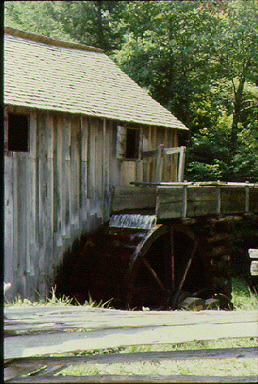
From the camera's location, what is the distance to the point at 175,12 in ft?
44.0

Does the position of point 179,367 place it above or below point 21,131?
below

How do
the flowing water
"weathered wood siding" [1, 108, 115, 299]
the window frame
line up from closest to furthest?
"weathered wood siding" [1, 108, 115, 299], the window frame, the flowing water

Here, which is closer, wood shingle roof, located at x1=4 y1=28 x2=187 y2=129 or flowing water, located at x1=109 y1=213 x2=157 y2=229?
wood shingle roof, located at x1=4 y1=28 x2=187 y2=129

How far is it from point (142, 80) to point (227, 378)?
15328 mm

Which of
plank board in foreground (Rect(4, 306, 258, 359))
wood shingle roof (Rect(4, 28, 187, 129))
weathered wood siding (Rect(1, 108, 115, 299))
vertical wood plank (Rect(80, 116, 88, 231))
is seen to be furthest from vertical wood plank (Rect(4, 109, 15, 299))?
plank board in foreground (Rect(4, 306, 258, 359))

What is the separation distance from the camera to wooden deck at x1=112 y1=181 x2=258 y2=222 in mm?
8773

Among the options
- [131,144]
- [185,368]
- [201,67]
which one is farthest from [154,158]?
[201,67]

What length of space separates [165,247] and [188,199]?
1539 mm

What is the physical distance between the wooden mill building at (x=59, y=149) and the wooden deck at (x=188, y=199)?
463 millimetres

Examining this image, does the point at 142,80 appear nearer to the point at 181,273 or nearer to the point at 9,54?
the point at 9,54

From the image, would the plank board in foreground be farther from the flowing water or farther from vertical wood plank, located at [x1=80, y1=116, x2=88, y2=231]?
vertical wood plank, located at [x1=80, y1=116, x2=88, y2=231]

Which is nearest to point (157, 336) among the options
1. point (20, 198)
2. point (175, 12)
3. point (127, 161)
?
point (20, 198)

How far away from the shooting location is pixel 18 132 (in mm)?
8445

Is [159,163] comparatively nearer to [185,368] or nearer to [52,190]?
[52,190]
